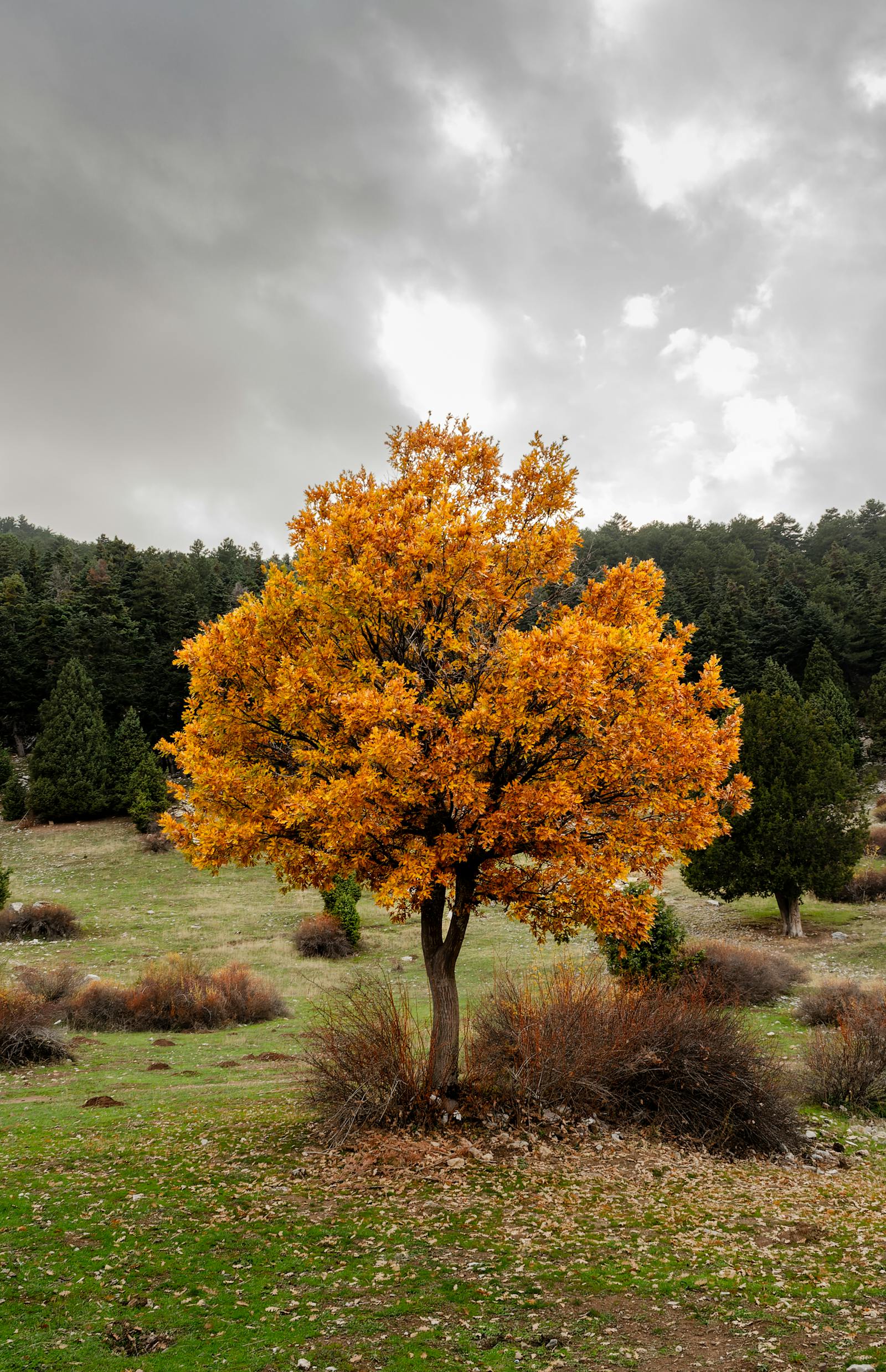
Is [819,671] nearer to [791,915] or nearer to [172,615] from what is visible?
[791,915]

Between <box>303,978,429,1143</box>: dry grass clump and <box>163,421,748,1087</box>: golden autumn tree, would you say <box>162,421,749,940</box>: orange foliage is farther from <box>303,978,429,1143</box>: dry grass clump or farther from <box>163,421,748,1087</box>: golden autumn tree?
<box>303,978,429,1143</box>: dry grass clump

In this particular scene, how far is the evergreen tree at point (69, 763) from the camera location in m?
45.6

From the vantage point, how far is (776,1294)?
563 centimetres

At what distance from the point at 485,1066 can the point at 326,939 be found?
1782 cm

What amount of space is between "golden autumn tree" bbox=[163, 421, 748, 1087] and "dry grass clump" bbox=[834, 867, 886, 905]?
93.2 ft

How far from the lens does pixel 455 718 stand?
27.6 feet

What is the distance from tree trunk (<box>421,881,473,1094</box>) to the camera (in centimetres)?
939

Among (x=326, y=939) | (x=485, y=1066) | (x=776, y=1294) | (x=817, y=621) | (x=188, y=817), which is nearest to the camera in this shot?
(x=776, y=1294)

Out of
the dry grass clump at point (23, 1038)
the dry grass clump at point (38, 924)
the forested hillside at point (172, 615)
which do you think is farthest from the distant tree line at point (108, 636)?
the dry grass clump at point (23, 1038)

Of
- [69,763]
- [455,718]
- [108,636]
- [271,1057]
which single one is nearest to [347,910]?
[271,1057]

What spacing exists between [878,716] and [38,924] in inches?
2103

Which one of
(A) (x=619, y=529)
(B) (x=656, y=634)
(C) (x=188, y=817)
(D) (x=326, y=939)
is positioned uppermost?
(A) (x=619, y=529)

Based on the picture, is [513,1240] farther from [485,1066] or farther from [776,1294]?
[485,1066]

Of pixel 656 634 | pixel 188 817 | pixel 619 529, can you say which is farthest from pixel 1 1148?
pixel 619 529
